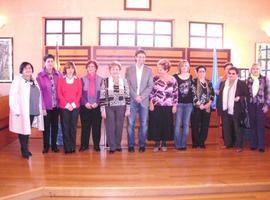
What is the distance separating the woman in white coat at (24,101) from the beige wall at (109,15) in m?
5.11

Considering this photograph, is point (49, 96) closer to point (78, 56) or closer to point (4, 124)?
point (4, 124)

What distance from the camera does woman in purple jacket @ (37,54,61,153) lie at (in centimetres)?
502

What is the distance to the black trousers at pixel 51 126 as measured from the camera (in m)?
5.09

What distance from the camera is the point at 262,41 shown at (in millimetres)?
10320

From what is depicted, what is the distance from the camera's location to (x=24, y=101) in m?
4.77

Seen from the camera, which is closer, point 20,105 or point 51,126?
point 20,105

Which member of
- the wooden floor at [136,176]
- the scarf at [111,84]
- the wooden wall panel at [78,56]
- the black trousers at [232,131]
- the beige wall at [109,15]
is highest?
the beige wall at [109,15]

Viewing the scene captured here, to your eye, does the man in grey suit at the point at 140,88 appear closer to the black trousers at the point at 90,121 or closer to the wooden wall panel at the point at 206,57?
the black trousers at the point at 90,121

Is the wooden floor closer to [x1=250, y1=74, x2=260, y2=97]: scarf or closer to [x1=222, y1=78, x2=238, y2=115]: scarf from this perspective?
[x1=222, y1=78, x2=238, y2=115]: scarf

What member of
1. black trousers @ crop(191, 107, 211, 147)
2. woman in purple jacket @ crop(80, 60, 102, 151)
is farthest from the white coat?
black trousers @ crop(191, 107, 211, 147)

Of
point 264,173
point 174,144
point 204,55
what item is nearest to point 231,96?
point 174,144

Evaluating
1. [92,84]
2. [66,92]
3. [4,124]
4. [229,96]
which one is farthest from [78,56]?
[229,96]

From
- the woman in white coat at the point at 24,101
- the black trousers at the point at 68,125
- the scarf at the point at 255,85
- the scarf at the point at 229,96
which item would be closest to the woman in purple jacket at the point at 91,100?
the black trousers at the point at 68,125

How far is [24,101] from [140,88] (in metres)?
1.57
